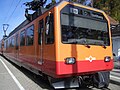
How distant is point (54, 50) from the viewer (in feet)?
25.2

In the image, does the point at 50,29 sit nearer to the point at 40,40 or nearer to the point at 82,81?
the point at 40,40

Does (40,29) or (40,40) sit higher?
(40,29)

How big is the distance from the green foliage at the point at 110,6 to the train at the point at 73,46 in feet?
128

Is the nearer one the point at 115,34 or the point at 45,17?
the point at 45,17

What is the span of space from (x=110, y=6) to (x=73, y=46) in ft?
137

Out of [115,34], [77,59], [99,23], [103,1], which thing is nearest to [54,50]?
[77,59]

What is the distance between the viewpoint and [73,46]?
783cm

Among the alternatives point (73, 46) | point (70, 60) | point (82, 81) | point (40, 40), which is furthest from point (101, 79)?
point (40, 40)

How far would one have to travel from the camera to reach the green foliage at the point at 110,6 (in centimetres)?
4691

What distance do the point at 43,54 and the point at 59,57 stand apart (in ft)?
4.63

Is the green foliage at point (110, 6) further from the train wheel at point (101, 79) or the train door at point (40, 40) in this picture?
the train wheel at point (101, 79)

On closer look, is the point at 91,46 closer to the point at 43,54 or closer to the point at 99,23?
the point at 99,23

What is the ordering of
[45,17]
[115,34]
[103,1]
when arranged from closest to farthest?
[45,17]
[115,34]
[103,1]

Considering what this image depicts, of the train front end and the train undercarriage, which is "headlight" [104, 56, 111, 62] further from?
the train undercarriage
